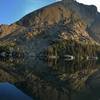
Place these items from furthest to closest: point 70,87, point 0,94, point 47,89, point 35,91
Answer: point 70,87 → point 47,89 → point 35,91 → point 0,94

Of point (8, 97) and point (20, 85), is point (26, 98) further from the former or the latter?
point (20, 85)

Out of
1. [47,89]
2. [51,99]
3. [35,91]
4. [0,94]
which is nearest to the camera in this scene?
[51,99]

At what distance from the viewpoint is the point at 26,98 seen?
221 feet

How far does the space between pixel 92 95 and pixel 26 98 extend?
17.2 m

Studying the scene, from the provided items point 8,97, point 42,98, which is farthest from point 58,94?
point 8,97

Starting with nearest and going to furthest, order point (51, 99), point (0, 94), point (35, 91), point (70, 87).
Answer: point (51, 99) < point (0, 94) < point (35, 91) < point (70, 87)

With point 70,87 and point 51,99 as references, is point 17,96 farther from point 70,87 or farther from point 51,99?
point 70,87

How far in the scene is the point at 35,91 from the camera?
252 feet

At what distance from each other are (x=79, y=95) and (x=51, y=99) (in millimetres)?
10460

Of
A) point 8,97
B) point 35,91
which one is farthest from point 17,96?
point 35,91

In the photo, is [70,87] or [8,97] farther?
[70,87]

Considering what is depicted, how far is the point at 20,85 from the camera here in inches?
3413

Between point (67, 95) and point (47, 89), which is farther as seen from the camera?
point (47, 89)

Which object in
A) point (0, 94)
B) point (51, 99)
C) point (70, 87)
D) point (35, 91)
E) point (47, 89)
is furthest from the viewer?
point (70, 87)
